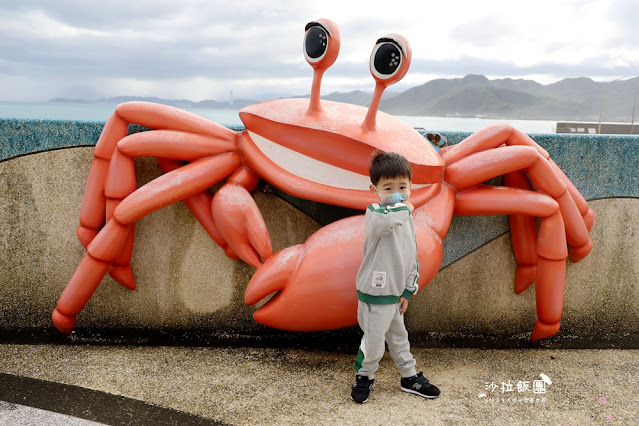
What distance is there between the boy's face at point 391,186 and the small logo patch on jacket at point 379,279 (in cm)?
34

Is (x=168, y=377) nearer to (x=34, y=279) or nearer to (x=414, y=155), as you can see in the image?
(x=34, y=279)

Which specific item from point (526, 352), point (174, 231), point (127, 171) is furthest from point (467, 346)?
point (127, 171)

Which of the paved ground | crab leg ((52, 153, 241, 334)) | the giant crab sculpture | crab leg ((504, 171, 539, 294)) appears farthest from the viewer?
crab leg ((504, 171, 539, 294))

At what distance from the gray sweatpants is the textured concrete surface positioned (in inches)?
35.1

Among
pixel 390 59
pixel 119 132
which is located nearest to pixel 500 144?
pixel 390 59

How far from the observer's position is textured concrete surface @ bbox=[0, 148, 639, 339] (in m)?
3.18

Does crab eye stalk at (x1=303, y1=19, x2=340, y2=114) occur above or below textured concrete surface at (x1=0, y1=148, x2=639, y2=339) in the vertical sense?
above

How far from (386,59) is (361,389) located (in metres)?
1.60

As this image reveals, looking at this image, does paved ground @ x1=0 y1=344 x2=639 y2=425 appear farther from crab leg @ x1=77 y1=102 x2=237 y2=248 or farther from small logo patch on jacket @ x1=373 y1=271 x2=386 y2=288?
crab leg @ x1=77 y1=102 x2=237 y2=248

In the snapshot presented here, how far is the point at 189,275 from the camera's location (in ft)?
10.7

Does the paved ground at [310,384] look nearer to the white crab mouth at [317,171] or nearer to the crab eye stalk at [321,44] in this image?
the white crab mouth at [317,171]

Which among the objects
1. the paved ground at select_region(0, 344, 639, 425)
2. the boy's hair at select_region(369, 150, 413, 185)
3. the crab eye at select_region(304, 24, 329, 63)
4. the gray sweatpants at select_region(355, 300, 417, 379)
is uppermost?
the crab eye at select_region(304, 24, 329, 63)

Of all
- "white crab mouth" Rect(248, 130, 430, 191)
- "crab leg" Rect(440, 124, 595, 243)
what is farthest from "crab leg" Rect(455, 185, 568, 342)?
"white crab mouth" Rect(248, 130, 430, 191)

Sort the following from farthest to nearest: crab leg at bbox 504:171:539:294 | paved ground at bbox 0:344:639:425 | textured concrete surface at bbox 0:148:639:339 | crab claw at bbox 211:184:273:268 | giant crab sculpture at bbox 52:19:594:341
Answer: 1. textured concrete surface at bbox 0:148:639:339
2. crab leg at bbox 504:171:539:294
3. crab claw at bbox 211:184:273:268
4. giant crab sculpture at bbox 52:19:594:341
5. paved ground at bbox 0:344:639:425
